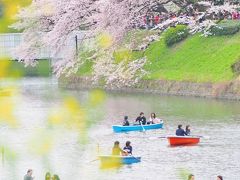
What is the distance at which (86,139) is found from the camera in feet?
17.4

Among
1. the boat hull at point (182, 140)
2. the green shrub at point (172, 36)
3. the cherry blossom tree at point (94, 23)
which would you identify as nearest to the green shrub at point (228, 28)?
the green shrub at point (172, 36)

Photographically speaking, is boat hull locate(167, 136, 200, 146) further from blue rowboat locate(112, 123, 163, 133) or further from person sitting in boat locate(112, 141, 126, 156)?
person sitting in boat locate(112, 141, 126, 156)

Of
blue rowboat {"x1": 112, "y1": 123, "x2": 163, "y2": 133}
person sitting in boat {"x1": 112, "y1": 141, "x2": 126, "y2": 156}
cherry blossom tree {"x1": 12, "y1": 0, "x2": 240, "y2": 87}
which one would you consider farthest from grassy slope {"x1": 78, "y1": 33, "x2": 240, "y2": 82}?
cherry blossom tree {"x1": 12, "y1": 0, "x2": 240, "y2": 87}

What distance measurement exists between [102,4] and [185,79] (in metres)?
32.8

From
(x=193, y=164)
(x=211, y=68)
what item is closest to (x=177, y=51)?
(x=211, y=68)

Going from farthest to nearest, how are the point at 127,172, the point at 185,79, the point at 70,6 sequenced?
the point at 185,79 < the point at 127,172 < the point at 70,6

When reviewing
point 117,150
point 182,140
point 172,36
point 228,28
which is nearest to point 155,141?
point 182,140

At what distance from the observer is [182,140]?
31859 mm

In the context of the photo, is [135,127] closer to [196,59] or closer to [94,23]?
[196,59]

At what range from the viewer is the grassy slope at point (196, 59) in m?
49.5

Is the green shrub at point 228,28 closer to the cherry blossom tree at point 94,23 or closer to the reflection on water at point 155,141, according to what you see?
the reflection on water at point 155,141

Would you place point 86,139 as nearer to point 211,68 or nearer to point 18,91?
point 18,91

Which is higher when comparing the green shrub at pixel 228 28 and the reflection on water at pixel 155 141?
the green shrub at pixel 228 28

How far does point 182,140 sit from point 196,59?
2121 cm
